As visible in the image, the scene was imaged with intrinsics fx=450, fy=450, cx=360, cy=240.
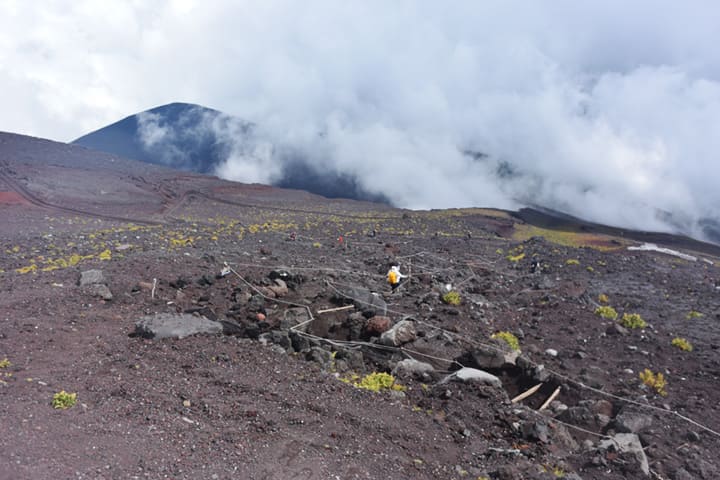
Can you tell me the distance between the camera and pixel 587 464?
459 cm

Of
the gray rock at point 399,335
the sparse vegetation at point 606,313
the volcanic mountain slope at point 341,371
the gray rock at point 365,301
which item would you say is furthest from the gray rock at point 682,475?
the sparse vegetation at point 606,313

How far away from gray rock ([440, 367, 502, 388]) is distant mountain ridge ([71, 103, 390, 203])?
4634cm

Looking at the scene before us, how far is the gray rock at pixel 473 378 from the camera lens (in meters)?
6.01

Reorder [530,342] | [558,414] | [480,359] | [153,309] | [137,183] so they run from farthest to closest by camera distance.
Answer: [137,183] → [530,342] → [153,309] → [480,359] → [558,414]

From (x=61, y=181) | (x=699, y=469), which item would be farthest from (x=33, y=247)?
(x=61, y=181)

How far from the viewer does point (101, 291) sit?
790 centimetres

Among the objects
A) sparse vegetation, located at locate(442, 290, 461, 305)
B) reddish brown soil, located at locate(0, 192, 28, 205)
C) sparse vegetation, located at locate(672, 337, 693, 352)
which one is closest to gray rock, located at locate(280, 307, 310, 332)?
sparse vegetation, located at locate(442, 290, 461, 305)

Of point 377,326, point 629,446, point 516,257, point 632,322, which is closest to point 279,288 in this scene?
point 377,326

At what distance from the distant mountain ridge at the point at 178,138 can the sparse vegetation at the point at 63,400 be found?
157 ft

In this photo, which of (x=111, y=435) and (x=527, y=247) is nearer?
(x=111, y=435)

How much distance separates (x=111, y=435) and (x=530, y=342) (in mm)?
6934

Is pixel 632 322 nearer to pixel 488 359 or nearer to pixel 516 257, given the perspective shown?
pixel 488 359

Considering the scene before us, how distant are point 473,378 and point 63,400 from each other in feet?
15.5

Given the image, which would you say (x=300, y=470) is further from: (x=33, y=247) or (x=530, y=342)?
(x=33, y=247)
